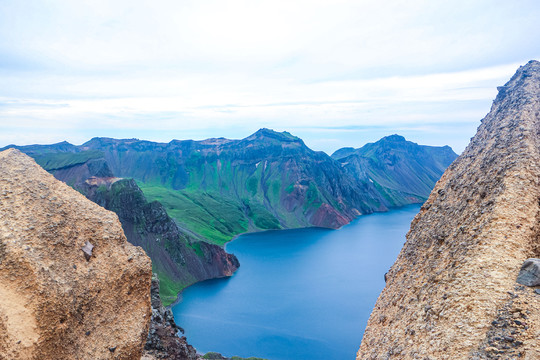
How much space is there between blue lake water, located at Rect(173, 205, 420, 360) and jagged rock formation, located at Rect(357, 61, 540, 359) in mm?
48625

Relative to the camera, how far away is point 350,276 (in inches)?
4028

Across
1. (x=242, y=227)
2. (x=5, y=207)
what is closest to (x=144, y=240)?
(x=242, y=227)

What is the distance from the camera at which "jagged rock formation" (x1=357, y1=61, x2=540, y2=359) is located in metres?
10.7

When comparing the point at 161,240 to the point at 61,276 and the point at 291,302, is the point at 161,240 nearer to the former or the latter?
the point at 291,302

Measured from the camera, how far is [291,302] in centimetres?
8388

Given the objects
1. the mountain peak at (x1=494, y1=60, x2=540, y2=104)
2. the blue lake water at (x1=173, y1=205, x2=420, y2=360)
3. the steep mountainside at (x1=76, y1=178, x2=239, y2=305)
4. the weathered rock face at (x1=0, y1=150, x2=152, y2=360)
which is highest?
the mountain peak at (x1=494, y1=60, x2=540, y2=104)

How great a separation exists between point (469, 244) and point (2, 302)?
2030 centimetres

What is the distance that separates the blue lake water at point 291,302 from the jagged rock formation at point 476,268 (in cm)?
4862

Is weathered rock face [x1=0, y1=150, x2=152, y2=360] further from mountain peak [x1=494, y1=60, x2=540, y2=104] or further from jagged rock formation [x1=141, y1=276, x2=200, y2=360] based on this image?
mountain peak [x1=494, y1=60, x2=540, y2=104]

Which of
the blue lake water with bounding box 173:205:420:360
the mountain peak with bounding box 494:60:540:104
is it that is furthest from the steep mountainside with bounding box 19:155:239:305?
the mountain peak with bounding box 494:60:540:104

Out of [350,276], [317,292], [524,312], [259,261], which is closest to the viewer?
[524,312]

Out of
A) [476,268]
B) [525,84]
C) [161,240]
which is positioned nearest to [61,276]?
[476,268]

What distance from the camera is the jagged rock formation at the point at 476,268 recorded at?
10680 millimetres

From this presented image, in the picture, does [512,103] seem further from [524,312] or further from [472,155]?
[524,312]
